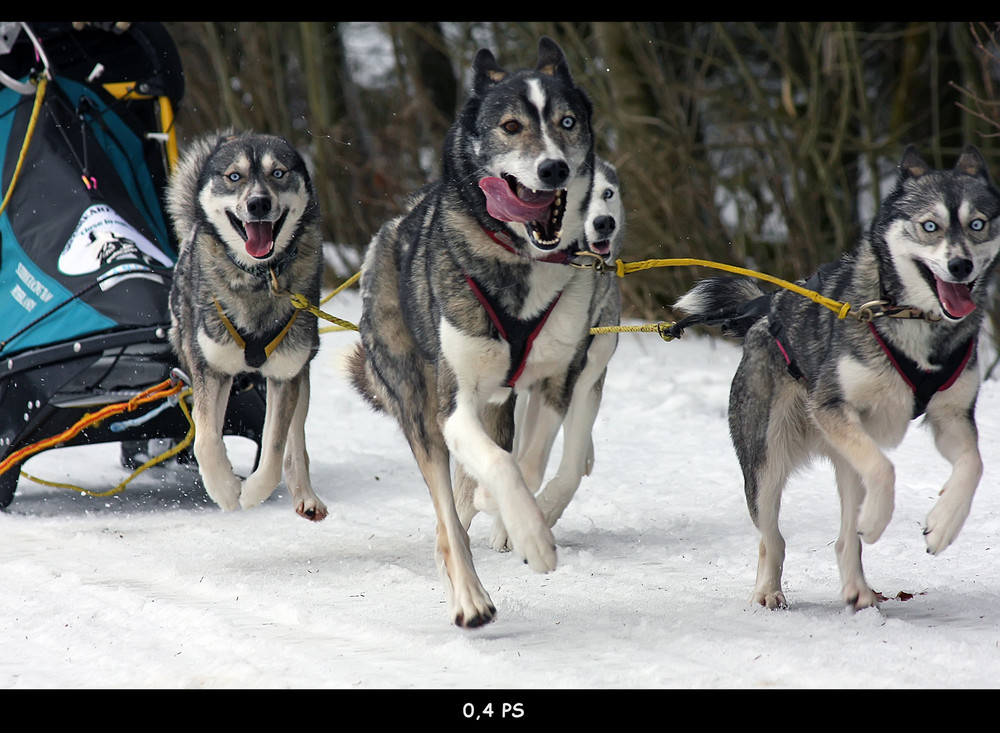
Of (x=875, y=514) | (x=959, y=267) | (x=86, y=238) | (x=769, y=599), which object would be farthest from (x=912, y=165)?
(x=86, y=238)

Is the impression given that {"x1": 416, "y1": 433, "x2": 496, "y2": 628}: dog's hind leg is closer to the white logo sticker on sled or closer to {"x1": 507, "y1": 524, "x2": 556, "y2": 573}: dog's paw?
{"x1": 507, "y1": 524, "x2": 556, "y2": 573}: dog's paw

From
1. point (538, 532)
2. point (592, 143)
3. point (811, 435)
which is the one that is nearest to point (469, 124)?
point (592, 143)

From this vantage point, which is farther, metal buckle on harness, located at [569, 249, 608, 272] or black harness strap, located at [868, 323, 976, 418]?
metal buckle on harness, located at [569, 249, 608, 272]

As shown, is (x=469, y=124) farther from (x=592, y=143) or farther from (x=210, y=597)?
(x=210, y=597)

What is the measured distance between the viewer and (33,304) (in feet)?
15.5

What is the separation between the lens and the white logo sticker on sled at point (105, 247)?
4684 millimetres

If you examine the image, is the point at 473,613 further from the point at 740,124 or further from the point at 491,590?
the point at 740,124

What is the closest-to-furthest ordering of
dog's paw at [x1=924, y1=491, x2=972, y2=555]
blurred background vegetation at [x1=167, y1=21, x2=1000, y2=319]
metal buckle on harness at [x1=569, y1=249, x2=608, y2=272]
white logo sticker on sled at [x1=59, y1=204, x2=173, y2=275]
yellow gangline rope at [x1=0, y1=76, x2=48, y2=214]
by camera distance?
dog's paw at [x1=924, y1=491, x2=972, y2=555] → metal buckle on harness at [x1=569, y1=249, x2=608, y2=272] → white logo sticker on sled at [x1=59, y1=204, x2=173, y2=275] → yellow gangline rope at [x1=0, y1=76, x2=48, y2=214] → blurred background vegetation at [x1=167, y1=21, x2=1000, y2=319]

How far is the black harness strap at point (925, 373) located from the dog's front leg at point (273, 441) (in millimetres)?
2097

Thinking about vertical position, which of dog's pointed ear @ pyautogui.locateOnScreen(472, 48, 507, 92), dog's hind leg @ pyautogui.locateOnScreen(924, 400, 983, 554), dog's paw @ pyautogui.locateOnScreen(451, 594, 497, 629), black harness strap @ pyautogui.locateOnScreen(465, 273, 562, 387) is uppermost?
dog's pointed ear @ pyautogui.locateOnScreen(472, 48, 507, 92)

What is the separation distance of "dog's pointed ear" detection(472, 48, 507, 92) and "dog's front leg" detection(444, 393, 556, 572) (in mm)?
874

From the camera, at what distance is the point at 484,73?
10.00 ft

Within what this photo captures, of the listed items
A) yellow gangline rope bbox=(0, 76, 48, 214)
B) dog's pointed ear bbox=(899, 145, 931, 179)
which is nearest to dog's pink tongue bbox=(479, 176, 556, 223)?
dog's pointed ear bbox=(899, 145, 931, 179)

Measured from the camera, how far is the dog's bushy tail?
11.2 feet
